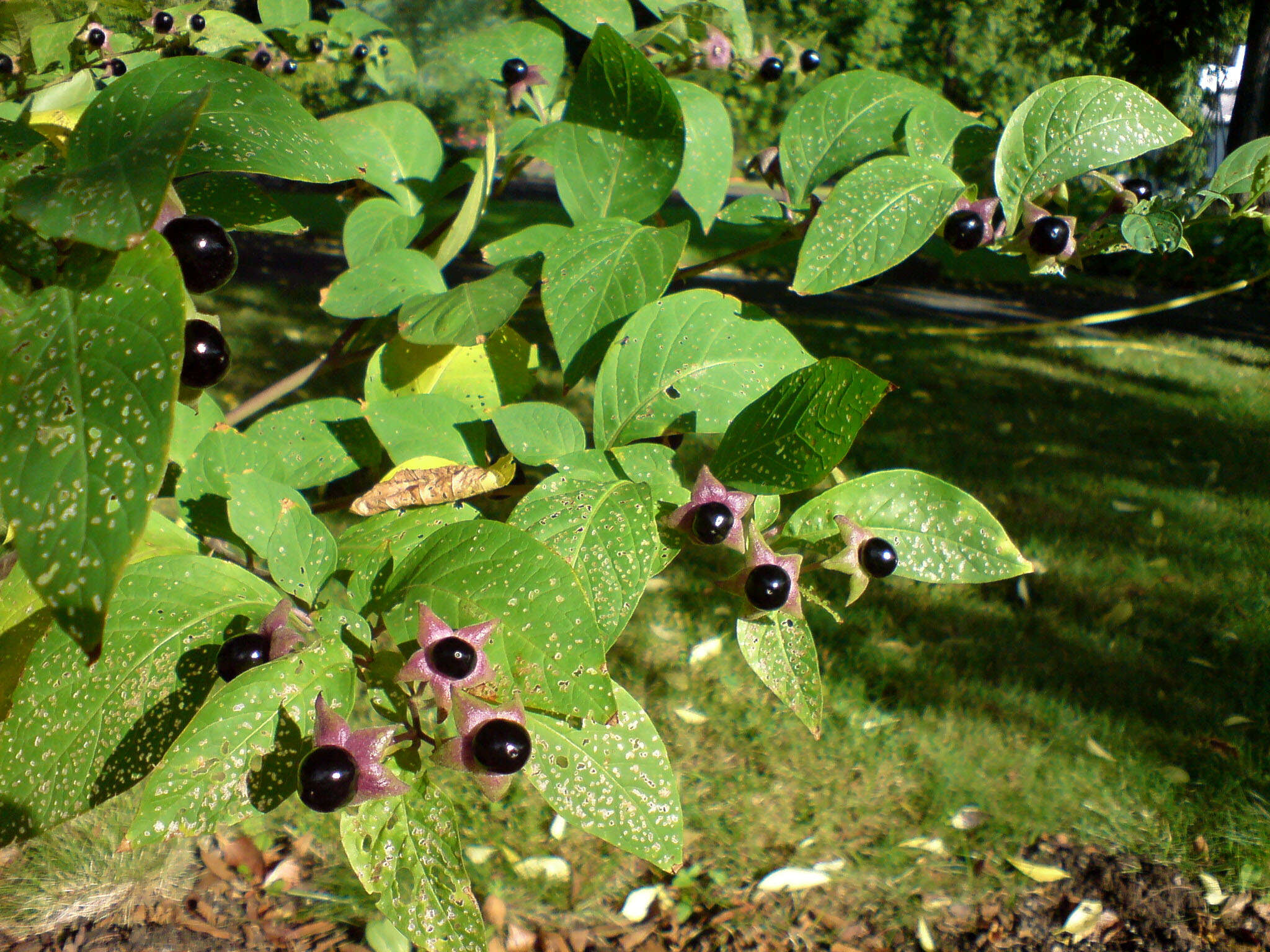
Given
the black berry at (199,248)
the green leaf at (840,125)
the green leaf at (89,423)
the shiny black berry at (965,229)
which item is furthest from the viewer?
the green leaf at (840,125)

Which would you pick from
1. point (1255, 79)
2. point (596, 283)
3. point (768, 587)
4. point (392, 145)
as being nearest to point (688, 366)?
point (596, 283)

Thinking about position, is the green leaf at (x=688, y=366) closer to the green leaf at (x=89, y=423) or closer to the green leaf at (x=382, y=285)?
the green leaf at (x=382, y=285)

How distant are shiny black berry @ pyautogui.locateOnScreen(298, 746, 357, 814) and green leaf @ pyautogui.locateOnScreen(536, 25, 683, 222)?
59 centimetres

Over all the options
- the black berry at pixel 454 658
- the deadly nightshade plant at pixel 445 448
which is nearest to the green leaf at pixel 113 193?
the deadly nightshade plant at pixel 445 448

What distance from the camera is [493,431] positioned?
1077 mm

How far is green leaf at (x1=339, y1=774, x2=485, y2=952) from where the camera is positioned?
604mm

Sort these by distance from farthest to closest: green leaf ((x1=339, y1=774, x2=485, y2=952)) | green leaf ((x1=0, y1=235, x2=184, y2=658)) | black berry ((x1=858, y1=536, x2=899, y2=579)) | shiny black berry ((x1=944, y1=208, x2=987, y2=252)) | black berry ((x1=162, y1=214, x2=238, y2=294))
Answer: shiny black berry ((x1=944, y1=208, x2=987, y2=252))
black berry ((x1=858, y1=536, x2=899, y2=579))
green leaf ((x1=339, y1=774, x2=485, y2=952))
black berry ((x1=162, y1=214, x2=238, y2=294))
green leaf ((x1=0, y1=235, x2=184, y2=658))

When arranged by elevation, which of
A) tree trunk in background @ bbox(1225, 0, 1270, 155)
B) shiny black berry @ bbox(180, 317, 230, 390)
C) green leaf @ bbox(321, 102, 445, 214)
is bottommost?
tree trunk in background @ bbox(1225, 0, 1270, 155)

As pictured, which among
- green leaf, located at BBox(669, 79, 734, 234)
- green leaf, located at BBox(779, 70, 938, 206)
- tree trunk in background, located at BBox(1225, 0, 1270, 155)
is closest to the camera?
green leaf, located at BBox(779, 70, 938, 206)

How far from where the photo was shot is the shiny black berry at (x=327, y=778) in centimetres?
54

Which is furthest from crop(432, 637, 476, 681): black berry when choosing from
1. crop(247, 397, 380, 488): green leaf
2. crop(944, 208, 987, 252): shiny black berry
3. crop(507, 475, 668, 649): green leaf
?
crop(944, 208, 987, 252): shiny black berry

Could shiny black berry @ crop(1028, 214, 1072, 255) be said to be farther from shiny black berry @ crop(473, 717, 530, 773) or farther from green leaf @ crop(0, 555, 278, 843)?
green leaf @ crop(0, 555, 278, 843)

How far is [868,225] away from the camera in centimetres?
77

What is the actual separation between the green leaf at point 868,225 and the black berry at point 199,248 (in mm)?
449
